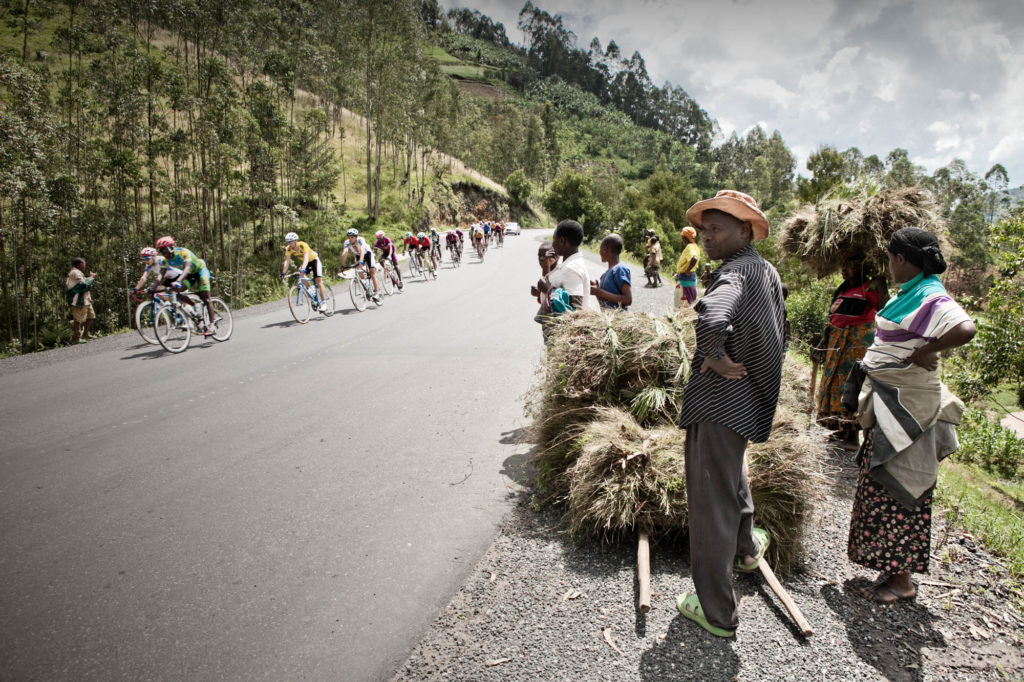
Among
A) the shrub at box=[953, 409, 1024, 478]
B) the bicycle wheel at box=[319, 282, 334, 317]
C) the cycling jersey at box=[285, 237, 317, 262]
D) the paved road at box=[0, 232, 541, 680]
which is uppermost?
the cycling jersey at box=[285, 237, 317, 262]

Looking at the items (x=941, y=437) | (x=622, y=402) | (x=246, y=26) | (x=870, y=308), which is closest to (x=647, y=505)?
(x=622, y=402)

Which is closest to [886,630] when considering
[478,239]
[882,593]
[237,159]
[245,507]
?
[882,593]

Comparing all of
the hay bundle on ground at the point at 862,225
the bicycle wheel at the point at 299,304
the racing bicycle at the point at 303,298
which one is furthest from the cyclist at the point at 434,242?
the hay bundle on ground at the point at 862,225

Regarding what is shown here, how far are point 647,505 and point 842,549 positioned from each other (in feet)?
4.07

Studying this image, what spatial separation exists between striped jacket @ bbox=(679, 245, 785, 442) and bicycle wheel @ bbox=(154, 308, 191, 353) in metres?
9.49

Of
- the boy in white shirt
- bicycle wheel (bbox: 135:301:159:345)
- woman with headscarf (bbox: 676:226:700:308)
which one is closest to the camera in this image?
the boy in white shirt

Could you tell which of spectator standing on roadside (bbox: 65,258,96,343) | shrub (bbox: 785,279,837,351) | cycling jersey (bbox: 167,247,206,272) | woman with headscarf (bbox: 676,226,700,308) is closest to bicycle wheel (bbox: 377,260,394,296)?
cycling jersey (bbox: 167,247,206,272)

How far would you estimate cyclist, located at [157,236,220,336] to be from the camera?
9547 mm

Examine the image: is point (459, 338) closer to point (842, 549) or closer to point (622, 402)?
point (622, 402)

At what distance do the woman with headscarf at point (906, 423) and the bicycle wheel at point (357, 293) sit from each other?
11.5 meters

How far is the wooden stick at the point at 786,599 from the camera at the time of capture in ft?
7.87

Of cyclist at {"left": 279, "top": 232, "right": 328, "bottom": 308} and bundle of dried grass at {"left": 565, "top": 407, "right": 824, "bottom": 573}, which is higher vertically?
cyclist at {"left": 279, "top": 232, "right": 328, "bottom": 308}

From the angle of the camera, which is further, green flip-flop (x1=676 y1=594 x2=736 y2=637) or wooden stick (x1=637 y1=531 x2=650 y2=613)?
wooden stick (x1=637 y1=531 x2=650 y2=613)

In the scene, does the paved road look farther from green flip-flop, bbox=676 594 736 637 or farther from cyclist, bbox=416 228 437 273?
cyclist, bbox=416 228 437 273
